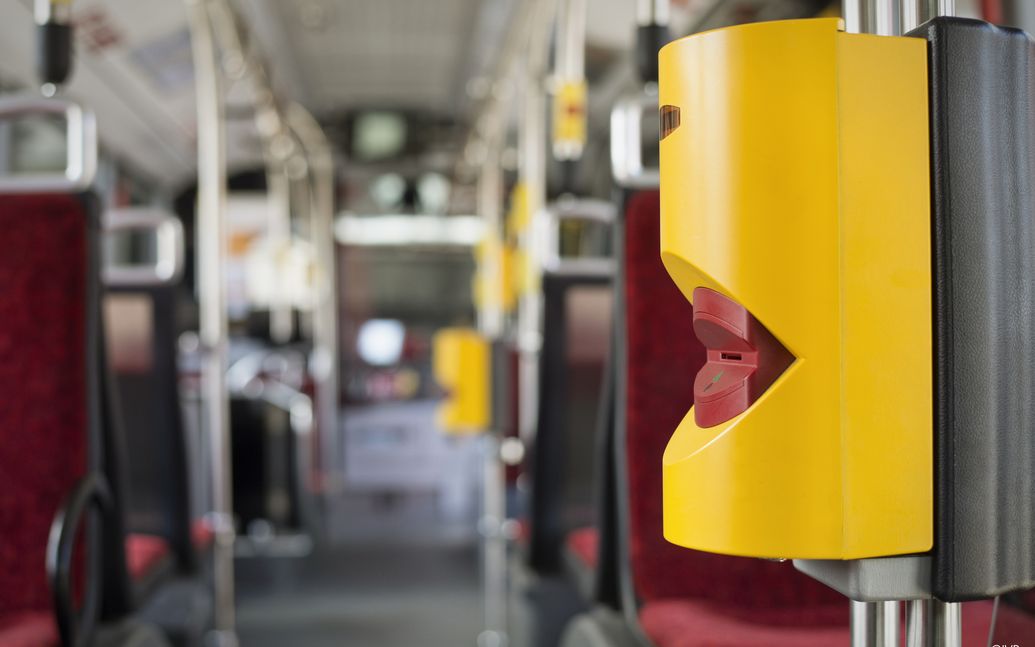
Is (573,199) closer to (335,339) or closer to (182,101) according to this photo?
(182,101)

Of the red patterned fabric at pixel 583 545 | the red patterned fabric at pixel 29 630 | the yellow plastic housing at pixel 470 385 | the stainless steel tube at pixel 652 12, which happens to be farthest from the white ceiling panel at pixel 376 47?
the red patterned fabric at pixel 29 630

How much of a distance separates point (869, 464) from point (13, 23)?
405 cm

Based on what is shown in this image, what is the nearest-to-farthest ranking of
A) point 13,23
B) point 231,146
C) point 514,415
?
point 13,23, point 514,415, point 231,146

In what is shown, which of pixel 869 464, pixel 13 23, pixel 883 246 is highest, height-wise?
pixel 13 23

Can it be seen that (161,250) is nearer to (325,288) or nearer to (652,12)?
(652,12)

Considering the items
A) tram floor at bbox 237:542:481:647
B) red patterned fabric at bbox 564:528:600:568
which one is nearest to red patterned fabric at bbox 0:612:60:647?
red patterned fabric at bbox 564:528:600:568

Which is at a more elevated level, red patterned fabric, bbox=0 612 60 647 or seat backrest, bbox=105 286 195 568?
seat backrest, bbox=105 286 195 568

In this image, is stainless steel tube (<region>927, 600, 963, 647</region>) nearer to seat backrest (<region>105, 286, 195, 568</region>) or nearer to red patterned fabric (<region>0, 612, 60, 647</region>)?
red patterned fabric (<region>0, 612, 60, 647</region>)

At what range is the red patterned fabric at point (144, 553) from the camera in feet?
7.63

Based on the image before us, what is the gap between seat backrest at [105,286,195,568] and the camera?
8.85ft

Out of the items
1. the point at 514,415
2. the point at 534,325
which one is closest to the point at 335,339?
the point at 514,415

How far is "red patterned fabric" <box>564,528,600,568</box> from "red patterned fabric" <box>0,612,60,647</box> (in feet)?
3.54

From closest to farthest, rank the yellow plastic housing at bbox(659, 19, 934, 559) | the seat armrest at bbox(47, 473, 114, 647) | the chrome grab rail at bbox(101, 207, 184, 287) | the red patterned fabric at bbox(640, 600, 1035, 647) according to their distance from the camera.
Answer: the yellow plastic housing at bbox(659, 19, 934, 559), the red patterned fabric at bbox(640, 600, 1035, 647), the seat armrest at bbox(47, 473, 114, 647), the chrome grab rail at bbox(101, 207, 184, 287)

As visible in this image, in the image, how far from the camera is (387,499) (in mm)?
7645
